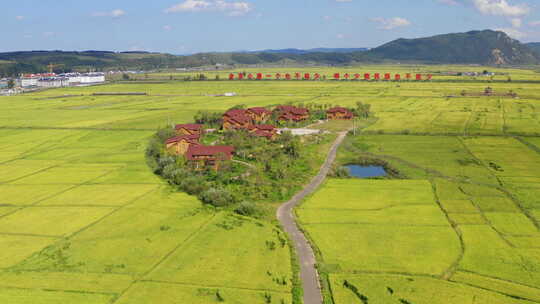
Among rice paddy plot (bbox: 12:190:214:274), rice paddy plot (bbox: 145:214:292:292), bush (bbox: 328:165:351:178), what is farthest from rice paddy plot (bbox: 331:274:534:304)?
bush (bbox: 328:165:351:178)

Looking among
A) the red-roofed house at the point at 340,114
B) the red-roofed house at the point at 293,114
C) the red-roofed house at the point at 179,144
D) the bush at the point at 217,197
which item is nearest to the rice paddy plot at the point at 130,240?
the bush at the point at 217,197

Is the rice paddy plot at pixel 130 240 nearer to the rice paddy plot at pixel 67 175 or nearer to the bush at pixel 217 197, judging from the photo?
the bush at pixel 217 197

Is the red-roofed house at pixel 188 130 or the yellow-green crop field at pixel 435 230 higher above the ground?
the red-roofed house at pixel 188 130

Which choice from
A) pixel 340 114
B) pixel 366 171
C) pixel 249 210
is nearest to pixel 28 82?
pixel 340 114

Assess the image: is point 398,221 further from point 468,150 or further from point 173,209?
point 468,150

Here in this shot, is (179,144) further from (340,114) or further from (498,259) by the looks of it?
(498,259)

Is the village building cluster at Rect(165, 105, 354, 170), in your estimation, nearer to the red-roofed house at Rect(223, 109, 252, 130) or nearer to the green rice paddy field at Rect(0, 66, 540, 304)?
the red-roofed house at Rect(223, 109, 252, 130)

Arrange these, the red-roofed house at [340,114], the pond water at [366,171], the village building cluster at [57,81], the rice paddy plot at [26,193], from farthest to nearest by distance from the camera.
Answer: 1. the village building cluster at [57,81]
2. the red-roofed house at [340,114]
3. the pond water at [366,171]
4. the rice paddy plot at [26,193]
